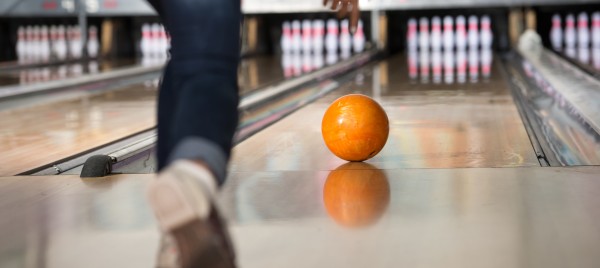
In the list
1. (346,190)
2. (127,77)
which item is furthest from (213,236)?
(127,77)

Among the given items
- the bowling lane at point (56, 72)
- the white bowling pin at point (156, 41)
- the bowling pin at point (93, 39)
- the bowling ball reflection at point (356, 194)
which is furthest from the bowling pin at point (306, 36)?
the bowling ball reflection at point (356, 194)

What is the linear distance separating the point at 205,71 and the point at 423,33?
30.8ft

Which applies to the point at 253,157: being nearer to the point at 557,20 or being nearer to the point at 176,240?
the point at 176,240

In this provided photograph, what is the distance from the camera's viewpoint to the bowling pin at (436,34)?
1023cm

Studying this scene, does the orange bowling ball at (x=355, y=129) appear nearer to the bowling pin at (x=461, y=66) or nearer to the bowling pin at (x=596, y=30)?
the bowling pin at (x=461, y=66)

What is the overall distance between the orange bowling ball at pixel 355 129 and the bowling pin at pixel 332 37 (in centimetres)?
762

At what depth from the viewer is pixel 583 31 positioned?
1005cm

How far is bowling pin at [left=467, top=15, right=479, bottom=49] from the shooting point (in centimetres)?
1016

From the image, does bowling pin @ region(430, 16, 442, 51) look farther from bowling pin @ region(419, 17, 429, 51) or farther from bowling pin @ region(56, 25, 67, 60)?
bowling pin @ region(56, 25, 67, 60)

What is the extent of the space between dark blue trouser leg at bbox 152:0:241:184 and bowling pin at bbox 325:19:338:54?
9085mm

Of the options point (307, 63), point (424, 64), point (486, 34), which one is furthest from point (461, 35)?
point (307, 63)

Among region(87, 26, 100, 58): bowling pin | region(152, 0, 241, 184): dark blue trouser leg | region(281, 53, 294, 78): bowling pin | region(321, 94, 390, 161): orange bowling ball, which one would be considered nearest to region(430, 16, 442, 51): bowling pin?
region(281, 53, 294, 78): bowling pin

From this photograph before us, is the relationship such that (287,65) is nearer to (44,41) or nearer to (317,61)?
(317,61)

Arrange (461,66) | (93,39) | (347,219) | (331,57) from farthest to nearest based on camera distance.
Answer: (93,39), (331,57), (461,66), (347,219)
